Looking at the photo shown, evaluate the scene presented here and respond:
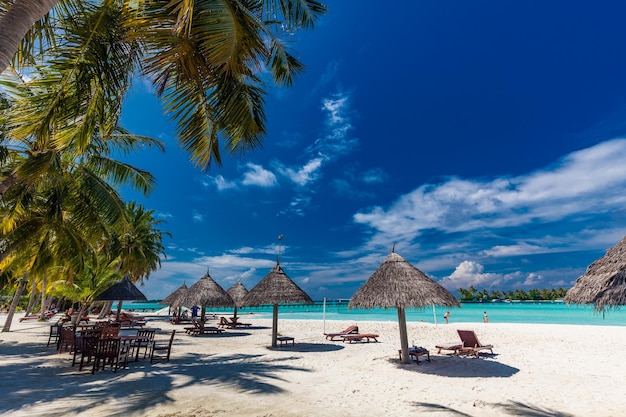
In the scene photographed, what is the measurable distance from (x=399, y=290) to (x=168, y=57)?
7.45m

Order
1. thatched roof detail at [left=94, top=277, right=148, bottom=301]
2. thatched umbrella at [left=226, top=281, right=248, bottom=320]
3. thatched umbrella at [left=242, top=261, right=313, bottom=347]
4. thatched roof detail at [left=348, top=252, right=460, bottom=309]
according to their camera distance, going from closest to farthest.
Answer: thatched roof detail at [left=348, top=252, right=460, bottom=309] → thatched umbrella at [left=242, top=261, right=313, bottom=347] → thatched roof detail at [left=94, top=277, right=148, bottom=301] → thatched umbrella at [left=226, top=281, right=248, bottom=320]

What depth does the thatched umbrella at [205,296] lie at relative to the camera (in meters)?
16.4

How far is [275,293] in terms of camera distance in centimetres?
1231

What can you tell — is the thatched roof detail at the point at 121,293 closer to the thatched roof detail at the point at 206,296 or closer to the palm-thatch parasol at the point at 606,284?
the thatched roof detail at the point at 206,296

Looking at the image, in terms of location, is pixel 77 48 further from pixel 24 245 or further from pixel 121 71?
pixel 24 245

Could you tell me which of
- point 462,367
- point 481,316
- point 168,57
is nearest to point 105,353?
point 168,57

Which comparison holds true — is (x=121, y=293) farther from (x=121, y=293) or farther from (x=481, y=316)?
(x=481, y=316)

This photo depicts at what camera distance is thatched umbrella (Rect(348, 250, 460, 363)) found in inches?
332

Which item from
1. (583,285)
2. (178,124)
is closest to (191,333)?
(178,124)

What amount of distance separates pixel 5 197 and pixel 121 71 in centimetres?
607

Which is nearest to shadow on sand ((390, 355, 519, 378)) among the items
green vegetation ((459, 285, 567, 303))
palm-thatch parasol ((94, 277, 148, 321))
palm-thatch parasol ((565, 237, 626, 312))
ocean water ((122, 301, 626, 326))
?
palm-thatch parasol ((565, 237, 626, 312))

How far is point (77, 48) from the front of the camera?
4.26 metres

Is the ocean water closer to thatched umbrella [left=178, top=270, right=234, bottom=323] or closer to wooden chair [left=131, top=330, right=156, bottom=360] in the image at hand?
thatched umbrella [left=178, top=270, right=234, bottom=323]

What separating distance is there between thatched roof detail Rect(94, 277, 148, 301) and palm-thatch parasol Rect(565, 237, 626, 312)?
14.8 meters
